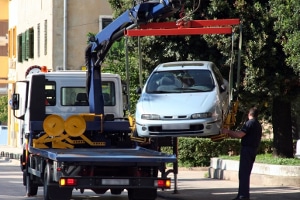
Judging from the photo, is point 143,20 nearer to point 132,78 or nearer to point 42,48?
point 132,78

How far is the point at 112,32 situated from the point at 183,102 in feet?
7.80

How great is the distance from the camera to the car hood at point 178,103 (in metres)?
18.9

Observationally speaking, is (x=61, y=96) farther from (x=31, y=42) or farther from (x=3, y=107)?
(x=3, y=107)

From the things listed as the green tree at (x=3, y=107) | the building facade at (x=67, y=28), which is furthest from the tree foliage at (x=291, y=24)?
the green tree at (x=3, y=107)

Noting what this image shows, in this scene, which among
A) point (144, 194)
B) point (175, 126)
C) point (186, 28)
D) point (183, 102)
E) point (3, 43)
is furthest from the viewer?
point (3, 43)

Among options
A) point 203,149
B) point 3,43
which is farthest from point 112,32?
point 3,43

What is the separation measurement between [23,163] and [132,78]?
12.8m

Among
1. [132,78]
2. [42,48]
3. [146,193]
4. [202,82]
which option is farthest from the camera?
[42,48]

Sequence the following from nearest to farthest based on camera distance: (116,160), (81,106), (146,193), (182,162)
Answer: (116,160), (146,193), (81,106), (182,162)

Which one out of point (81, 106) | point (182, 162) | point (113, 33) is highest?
point (113, 33)

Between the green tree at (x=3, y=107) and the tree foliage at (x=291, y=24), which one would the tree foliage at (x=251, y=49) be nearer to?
A: the tree foliage at (x=291, y=24)

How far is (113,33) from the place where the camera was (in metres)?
20.3

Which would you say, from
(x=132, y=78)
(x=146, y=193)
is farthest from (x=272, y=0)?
(x=132, y=78)

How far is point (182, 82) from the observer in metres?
20.0
